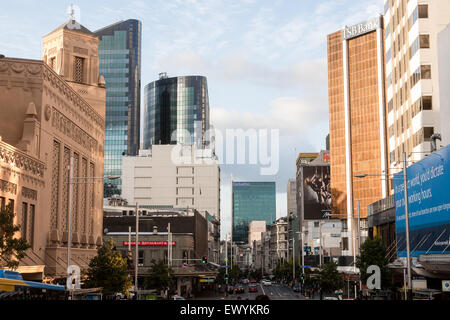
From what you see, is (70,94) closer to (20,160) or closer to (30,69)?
(30,69)

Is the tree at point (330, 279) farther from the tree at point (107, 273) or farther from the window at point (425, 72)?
the tree at point (107, 273)

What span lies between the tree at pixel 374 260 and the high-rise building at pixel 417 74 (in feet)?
32.6

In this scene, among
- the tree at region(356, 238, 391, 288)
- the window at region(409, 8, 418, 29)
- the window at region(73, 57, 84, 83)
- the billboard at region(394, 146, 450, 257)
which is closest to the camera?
the billboard at region(394, 146, 450, 257)

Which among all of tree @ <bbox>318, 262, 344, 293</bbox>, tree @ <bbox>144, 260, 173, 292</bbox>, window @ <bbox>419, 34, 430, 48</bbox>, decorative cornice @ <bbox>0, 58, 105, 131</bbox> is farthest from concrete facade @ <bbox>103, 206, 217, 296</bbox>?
window @ <bbox>419, 34, 430, 48</bbox>

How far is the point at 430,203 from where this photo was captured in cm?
4988

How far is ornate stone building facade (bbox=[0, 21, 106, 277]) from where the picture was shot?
4372cm

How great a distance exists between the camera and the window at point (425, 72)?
204 ft

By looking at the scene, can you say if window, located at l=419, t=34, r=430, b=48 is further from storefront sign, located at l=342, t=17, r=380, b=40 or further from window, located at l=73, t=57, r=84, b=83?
storefront sign, located at l=342, t=17, r=380, b=40

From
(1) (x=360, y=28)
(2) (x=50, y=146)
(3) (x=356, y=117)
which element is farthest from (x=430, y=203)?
(1) (x=360, y=28)

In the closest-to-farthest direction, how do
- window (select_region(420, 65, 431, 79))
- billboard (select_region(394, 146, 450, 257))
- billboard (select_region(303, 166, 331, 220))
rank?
1. billboard (select_region(394, 146, 450, 257))
2. window (select_region(420, 65, 431, 79))
3. billboard (select_region(303, 166, 331, 220))

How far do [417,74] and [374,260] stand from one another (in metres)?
20.6

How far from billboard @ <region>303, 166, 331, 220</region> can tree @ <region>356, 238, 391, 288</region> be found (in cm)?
10634
